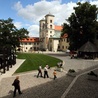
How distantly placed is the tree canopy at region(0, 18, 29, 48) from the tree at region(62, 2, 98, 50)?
1424cm

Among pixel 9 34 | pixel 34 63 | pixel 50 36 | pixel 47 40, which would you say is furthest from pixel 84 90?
pixel 50 36

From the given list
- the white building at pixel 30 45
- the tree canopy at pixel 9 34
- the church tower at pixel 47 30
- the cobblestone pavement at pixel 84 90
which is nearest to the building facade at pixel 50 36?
the church tower at pixel 47 30

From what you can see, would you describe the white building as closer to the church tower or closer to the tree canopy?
the church tower

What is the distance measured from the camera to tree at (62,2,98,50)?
5153 cm

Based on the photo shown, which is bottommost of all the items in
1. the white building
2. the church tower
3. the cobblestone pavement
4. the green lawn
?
the cobblestone pavement

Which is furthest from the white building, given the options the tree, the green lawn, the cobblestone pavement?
the cobblestone pavement

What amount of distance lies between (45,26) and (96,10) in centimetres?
5318

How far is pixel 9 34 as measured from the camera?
56.4 meters

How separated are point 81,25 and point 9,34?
20981 millimetres

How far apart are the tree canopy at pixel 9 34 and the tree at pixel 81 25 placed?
14243 millimetres

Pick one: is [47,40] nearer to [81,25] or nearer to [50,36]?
[50,36]

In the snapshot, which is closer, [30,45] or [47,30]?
[47,30]

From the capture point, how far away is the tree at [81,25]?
5153cm

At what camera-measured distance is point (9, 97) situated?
52.0 feet
